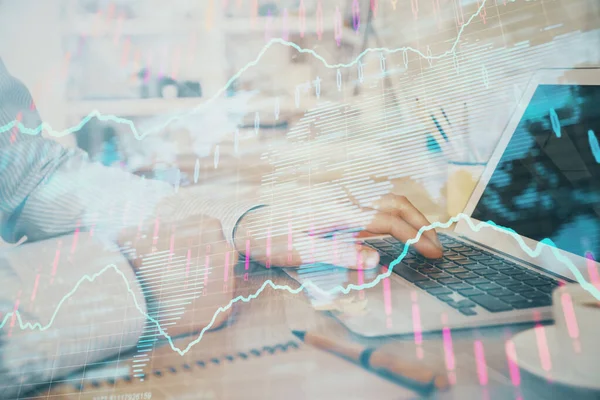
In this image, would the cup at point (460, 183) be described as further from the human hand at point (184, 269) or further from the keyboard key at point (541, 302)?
the human hand at point (184, 269)

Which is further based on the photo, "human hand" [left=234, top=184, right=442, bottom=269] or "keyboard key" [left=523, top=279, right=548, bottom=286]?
"human hand" [left=234, top=184, right=442, bottom=269]

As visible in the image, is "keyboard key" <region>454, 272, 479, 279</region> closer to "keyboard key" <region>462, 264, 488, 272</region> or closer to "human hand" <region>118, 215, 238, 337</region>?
"keyboard key" <region>462, 264, 488, 272</region>

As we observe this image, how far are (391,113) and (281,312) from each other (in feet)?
1.21

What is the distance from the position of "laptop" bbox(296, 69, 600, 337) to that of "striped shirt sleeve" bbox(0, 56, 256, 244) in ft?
1.02

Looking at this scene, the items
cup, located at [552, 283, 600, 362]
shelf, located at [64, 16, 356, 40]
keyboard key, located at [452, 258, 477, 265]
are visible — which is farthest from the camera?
shelf, located at [64, 16, 356, 40]

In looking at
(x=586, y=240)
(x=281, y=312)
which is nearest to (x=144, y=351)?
(x=281, y=312)

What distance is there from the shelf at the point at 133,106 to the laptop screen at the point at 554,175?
56 cm

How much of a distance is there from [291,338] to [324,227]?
7.0 inches

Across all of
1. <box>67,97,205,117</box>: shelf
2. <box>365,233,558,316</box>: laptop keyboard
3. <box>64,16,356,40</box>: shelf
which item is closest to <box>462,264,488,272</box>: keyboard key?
<box>365,233,558,316</box>: laptop keyboard

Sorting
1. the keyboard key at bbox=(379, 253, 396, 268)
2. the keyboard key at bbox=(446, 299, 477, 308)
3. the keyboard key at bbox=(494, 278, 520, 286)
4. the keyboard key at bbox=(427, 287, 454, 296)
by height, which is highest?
the keyboard key at bbox=(379, 253, 396, 268)

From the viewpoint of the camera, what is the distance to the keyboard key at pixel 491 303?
1.61 ft

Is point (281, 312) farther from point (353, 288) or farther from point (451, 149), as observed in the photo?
point (451, 149)

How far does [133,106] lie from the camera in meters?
0.83

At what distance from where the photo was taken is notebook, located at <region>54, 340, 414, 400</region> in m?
0.53
